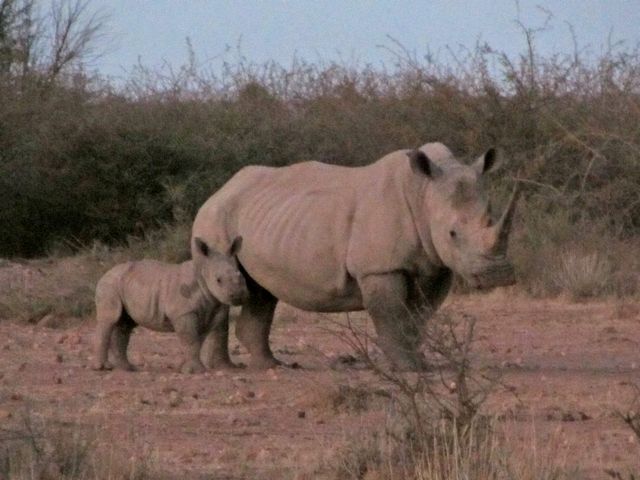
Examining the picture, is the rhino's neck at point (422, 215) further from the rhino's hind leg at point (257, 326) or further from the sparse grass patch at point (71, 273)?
the sparse grass patch at point (71, 273)

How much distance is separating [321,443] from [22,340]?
6664 mm

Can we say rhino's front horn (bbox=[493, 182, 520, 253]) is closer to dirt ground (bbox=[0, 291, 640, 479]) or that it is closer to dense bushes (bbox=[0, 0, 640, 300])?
dirt ground (bbox=[0, 291, 640, 479])

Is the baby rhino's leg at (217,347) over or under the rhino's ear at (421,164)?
under

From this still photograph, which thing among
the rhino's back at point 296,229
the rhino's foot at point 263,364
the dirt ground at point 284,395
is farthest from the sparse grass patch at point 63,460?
the rhino's foot at point 263,364

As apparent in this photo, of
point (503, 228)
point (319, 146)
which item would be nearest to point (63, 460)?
point (503, 228)

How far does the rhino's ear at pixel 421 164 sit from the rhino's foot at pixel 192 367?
2.01m

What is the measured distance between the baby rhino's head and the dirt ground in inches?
21.5

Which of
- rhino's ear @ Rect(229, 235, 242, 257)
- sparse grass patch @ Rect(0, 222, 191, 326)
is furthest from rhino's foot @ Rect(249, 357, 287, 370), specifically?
sparse grass patch @ Rect(0, 222, 191, 326)

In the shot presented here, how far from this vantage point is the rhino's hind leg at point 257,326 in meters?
12.3

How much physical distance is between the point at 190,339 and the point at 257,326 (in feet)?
2.52

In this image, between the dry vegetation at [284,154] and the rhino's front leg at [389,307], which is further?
the dry vegetation at [284,154]

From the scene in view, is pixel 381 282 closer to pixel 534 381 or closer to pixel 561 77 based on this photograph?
pixel 534 381

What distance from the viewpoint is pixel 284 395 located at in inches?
415

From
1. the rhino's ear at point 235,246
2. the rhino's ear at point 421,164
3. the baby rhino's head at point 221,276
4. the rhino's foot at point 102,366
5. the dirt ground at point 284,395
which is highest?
the rhino's ear at point 421,164
